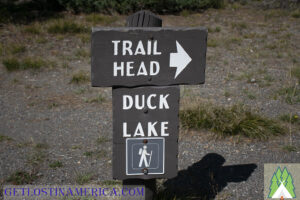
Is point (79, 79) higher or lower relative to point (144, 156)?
lower

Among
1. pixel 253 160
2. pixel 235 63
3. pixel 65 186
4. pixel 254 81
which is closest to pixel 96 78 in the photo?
pixel 65 186

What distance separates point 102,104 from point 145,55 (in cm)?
375

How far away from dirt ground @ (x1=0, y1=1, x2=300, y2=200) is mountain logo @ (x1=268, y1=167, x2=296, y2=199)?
127mm

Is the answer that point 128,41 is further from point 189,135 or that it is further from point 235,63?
point 235,63

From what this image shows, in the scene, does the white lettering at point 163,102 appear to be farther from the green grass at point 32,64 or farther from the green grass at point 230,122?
the green grass at point 32,64

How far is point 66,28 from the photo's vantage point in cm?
1037

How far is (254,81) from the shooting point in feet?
24.5

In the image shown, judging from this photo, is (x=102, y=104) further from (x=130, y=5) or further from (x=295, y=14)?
(x=295, y=14)

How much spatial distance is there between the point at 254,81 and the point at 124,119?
5240 millimetres

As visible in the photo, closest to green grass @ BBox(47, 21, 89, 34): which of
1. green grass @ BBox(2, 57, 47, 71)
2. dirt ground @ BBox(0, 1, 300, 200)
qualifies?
dirt ground @ BBox(0, 1, 300, 200)

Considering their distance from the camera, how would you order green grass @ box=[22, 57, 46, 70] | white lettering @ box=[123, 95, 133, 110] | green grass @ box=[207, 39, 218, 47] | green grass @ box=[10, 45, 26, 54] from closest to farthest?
white lettering @ box=[123, 95, 133, 110], green grass @ box=[22, 57, 46, 70], green grass @ box=[10, 45, 26, 54], green grass @ box=[207, 39, 218, 47]

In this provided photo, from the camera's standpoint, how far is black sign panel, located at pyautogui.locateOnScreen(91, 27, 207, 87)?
100 inches

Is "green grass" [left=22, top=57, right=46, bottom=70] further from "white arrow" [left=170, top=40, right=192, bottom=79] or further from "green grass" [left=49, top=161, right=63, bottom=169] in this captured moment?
"white arrow" [left=170, top=40, right=192, bottom=79]

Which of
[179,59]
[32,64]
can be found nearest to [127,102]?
[179,59]
